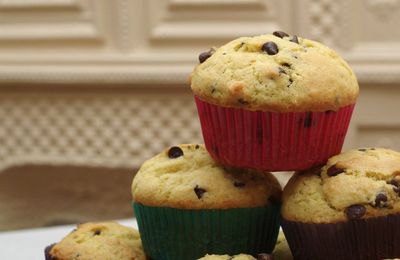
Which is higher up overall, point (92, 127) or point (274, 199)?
point (274, 199)

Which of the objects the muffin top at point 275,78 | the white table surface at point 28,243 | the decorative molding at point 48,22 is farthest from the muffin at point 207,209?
the decorative molding at point 48,22

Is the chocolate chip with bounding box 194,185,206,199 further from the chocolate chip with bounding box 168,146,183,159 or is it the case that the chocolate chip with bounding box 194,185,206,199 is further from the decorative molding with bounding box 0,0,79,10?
the decorative molding with bounding box 0,0,79,10

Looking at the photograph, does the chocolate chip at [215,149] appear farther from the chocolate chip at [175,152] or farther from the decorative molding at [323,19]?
the decorative molding at [323,19]

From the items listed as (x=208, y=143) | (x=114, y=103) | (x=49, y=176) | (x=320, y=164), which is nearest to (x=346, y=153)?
(x=320, y=164)

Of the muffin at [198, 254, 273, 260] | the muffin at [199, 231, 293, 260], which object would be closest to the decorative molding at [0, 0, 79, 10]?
the muffin at [199, 231, 293, 260]

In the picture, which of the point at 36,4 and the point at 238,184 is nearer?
the point at 238,184

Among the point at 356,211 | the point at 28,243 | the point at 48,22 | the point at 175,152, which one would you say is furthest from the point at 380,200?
the point at 48,22

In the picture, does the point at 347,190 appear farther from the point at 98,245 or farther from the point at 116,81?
the point at 116,81

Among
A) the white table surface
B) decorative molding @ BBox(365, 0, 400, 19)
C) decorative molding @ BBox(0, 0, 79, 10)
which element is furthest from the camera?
decorative molding @ BBox(0, 0, 79, 10)
